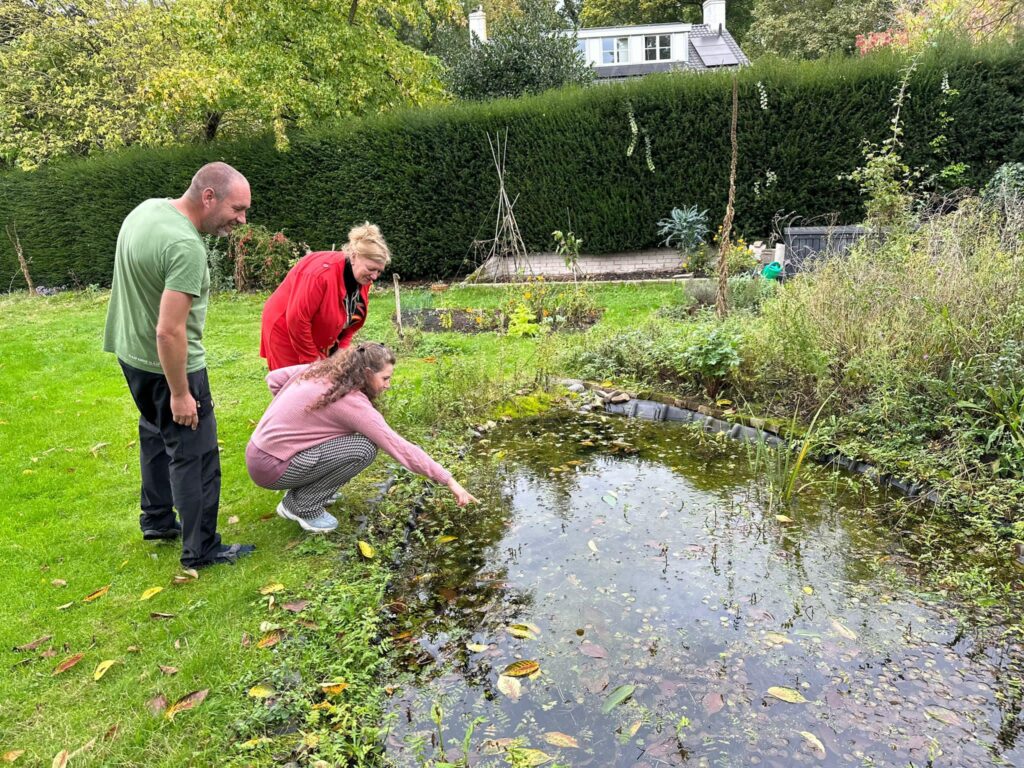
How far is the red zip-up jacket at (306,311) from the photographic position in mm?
3322

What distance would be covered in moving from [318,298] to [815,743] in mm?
2802

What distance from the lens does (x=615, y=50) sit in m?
21.8

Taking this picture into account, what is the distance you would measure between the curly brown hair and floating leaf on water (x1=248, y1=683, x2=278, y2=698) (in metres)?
1.15

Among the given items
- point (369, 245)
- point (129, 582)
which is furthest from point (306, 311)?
point (129, 582)

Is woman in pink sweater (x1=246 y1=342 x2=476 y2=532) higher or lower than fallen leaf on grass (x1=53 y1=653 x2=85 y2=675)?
higher

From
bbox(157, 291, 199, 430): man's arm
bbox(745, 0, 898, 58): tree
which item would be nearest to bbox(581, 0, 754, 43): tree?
bbox(745, 0, 898, 58): tree

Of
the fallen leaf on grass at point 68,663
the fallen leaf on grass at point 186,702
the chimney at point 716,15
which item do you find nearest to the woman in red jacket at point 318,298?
the fallen leaf on grass at point 68,663

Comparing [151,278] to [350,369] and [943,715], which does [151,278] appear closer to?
[350,369]

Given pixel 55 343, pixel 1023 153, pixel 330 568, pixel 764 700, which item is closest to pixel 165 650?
pixel 330 568

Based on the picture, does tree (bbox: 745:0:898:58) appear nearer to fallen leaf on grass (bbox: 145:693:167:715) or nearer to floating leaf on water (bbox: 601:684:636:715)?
floating leaf on water (bbox: 601:684:636:715)

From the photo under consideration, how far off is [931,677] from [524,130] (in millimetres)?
10581

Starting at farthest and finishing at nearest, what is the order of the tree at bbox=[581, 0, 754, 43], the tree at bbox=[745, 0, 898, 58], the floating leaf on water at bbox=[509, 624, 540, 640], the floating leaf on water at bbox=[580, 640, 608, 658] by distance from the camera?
the tree at bbox=[581, 0, 754, 43]
the tree at bbox=[745, 0, 898, 58]
the floating leaf on water at bbox=[509, 624, 540, 640]
the floating leaf on water at bbox=[580, 640, 608, 658]

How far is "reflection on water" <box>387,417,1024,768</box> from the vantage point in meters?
1.98

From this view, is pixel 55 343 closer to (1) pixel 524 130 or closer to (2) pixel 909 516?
(1) pixel 524 130
